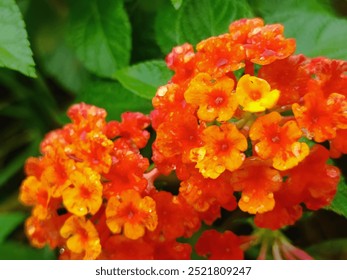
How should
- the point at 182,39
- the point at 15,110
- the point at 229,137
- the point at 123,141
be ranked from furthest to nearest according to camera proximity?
1. the point at 15,110
2. the point at 182,39
3. the point at 123,141
4. the point at 229,137

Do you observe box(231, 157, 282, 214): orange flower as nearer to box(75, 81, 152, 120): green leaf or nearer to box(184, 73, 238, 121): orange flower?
box(184, 73, 238, 121): orange flower

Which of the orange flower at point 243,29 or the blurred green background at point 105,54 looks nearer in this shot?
the orange flower at point 243,29

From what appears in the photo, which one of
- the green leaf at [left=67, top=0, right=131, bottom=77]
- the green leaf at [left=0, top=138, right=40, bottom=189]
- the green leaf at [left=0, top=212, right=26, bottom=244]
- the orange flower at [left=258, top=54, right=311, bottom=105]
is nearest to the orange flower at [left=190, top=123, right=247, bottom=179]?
the orange flower at [left=258, top=54, right=311, bottom=105]

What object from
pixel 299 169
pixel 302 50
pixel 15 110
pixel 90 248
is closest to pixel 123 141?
pixel 90 248

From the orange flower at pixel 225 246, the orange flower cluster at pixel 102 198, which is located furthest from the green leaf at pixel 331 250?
the orange flower cluster at pixel 102 198

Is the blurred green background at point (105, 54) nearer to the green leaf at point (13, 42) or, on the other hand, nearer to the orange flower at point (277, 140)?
the green leaf at point (13, 42)

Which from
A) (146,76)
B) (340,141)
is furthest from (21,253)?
(340,141)

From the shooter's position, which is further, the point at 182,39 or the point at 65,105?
the point at 65,105
